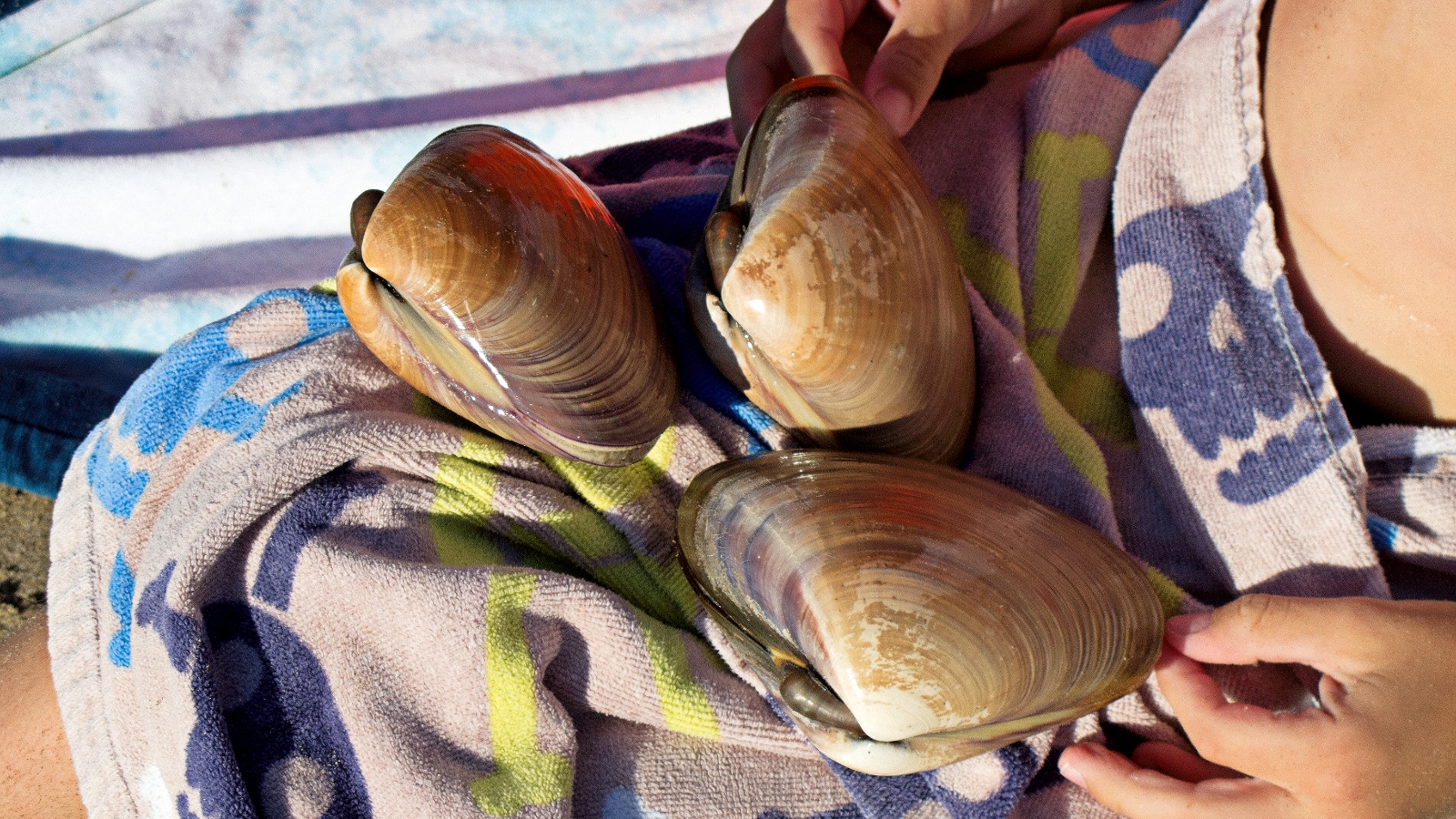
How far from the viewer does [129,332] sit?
907mm

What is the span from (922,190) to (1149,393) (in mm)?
229

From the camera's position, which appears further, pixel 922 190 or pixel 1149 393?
pixel 1149 393

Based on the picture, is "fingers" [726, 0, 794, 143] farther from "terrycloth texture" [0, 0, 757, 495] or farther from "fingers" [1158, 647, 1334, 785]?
"fingers" [1158, 647, 1334, 785]

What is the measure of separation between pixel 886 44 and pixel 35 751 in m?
0.75

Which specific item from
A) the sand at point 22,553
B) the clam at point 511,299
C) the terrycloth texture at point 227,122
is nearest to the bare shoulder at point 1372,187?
the clam at point 511,299

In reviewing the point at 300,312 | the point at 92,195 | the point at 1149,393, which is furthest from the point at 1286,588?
the point at 92,195

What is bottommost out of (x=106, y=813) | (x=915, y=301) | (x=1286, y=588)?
(x=106, y=813)

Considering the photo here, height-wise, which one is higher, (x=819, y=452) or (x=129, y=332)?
(x=819, y=452)

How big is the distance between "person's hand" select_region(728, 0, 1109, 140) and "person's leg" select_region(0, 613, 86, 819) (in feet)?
2.11

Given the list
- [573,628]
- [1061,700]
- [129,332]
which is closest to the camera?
[1061,700]

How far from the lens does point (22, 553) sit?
2.81 feet

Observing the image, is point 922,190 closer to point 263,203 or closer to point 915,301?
point 915,301

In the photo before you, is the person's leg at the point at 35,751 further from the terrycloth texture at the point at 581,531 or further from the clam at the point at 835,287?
the clam at the point at 835,287

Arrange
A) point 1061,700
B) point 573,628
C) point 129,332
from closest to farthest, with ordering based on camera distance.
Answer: point 1061,700, point 573,628, point 129,332
